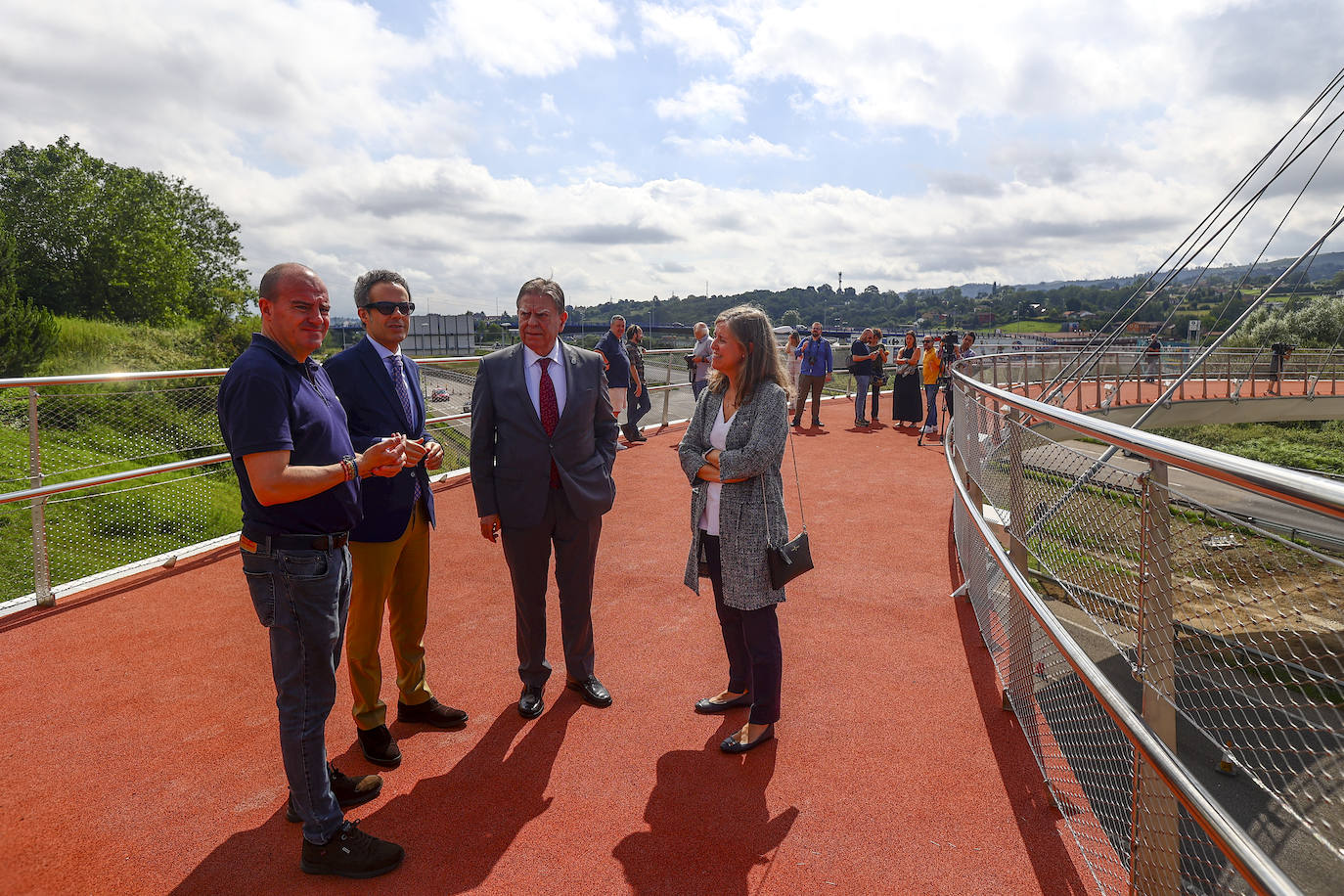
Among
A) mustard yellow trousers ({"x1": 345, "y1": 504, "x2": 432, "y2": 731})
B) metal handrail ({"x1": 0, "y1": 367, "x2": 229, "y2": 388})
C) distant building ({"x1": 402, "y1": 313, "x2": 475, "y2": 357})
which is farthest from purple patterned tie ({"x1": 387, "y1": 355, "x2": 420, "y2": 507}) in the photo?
distant building ({"x1": 402, "y1": 313, "x2": 475, "y2": 357})

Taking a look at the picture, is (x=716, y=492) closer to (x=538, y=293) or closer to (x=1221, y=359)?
(x=538, y=293)

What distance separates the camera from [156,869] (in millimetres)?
2570

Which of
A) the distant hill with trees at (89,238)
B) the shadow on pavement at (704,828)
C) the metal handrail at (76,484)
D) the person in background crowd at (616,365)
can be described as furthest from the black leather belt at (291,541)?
the distant hill with trees at (89,238)

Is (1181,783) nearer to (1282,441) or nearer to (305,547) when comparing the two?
(305,547)

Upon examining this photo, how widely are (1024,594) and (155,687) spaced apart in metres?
4.12

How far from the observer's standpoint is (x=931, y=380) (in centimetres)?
1301

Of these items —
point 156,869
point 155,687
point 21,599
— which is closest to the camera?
point 156,869

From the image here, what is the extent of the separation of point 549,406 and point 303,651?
59.4 inches

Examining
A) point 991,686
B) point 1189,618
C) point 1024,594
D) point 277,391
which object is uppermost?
point 277,391

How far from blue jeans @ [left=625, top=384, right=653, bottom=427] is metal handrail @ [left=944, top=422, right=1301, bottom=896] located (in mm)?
8879

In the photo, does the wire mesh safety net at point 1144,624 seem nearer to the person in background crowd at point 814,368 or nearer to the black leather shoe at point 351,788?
the black leather shoe at point 351,788

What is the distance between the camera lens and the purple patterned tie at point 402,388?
3279 mm

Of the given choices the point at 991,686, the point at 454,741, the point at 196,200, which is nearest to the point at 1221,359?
the point at 991,686

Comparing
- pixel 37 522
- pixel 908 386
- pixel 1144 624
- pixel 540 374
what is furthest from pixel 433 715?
pixel 908 386
